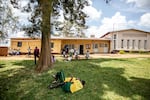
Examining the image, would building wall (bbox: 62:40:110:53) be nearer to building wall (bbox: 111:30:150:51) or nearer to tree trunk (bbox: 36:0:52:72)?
building wall (bbox: 111:30:150:51)

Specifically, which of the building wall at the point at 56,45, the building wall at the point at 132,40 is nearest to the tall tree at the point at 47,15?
the building wall at the point at 56,45

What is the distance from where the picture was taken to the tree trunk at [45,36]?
2106 cm

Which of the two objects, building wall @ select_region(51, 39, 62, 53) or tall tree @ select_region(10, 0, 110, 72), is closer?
tall tree @ select_region(10, 0, 110, 72)

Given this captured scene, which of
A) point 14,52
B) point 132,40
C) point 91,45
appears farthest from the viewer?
point 132,40

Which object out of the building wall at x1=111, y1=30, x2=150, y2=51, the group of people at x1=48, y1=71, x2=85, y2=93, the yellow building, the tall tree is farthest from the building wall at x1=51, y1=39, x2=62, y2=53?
the group of people at x1=48, y1=71, x2=85, y2=93

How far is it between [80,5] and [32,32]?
619cm

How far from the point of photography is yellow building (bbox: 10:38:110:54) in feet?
139

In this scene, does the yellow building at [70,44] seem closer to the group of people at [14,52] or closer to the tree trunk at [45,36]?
the group of people at [14,52]

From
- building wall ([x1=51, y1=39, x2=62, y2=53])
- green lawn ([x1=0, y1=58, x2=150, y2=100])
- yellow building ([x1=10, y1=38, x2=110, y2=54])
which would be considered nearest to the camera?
green lawn ([x1=0, y1=58, x2=150, y2=100])

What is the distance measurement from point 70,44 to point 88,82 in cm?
2642

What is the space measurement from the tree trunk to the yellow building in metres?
18.4

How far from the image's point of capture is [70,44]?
4484 centimetres

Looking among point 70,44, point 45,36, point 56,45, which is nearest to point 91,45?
point 70,44

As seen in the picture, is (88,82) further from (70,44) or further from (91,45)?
(91,45)
